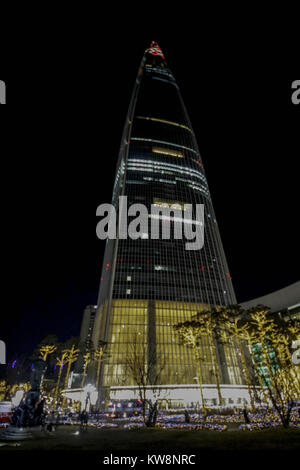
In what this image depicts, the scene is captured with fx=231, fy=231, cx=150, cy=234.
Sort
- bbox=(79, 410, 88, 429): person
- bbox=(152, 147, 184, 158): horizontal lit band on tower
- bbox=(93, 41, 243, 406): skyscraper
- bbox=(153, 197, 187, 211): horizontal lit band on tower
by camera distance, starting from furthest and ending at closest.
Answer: bbox=(152, 147, 184, 158): horizontal lit band on tower
bbox=(153, 197, 187, 211): horizontal lit band on tower
bbox=(93, 41, 243, 406): skyscraper
bbox=(79, 410, 88, 429): person

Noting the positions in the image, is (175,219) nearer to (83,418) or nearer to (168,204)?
(168,204)

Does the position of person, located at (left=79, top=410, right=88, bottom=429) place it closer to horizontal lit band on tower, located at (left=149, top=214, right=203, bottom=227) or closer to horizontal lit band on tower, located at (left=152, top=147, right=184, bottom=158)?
horizontal lit band on tower, located at (left=149, top=214, right=203, bottom=227)

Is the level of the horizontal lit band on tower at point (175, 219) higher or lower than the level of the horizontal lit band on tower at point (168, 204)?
lower

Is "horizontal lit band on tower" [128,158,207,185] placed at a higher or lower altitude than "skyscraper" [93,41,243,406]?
higher

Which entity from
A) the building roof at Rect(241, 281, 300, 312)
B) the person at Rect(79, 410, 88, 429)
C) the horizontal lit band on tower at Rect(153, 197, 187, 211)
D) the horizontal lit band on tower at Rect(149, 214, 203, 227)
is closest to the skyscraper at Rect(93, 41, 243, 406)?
the horizontal lit band on tower at Rect(153, 197, 187, 211)

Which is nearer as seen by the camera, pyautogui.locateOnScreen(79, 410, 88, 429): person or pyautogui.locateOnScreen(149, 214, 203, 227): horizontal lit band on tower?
pyautogui.locateOnScreen(79, 410, 88, 429): person

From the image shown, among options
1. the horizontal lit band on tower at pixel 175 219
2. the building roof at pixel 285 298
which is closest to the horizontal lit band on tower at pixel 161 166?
the horizontal lit band on tower at pixel 175 219

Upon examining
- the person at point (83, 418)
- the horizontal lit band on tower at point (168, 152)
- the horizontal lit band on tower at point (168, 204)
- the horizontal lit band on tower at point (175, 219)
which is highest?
the horizontal lit band on tower at point (168, 152)

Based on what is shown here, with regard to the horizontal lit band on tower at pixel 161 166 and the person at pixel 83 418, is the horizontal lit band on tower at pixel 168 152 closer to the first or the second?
the horizontal lit band on tower at pixel 161 166

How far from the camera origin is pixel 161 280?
8025 cm

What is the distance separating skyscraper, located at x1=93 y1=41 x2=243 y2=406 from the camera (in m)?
67.3

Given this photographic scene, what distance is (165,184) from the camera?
350 feet

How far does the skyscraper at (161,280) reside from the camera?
67312mm

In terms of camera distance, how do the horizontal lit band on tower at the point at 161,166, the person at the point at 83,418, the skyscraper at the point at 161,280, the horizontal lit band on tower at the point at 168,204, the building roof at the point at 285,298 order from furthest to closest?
1. the horizontal lit band on tower at the point at 161,166
2. the horizontal lit band on tower at the point at 168,204
3. the building roof at the point at 285,298
4. the skyscraper at the point at 161,280
5. the person at the point at 83,418
